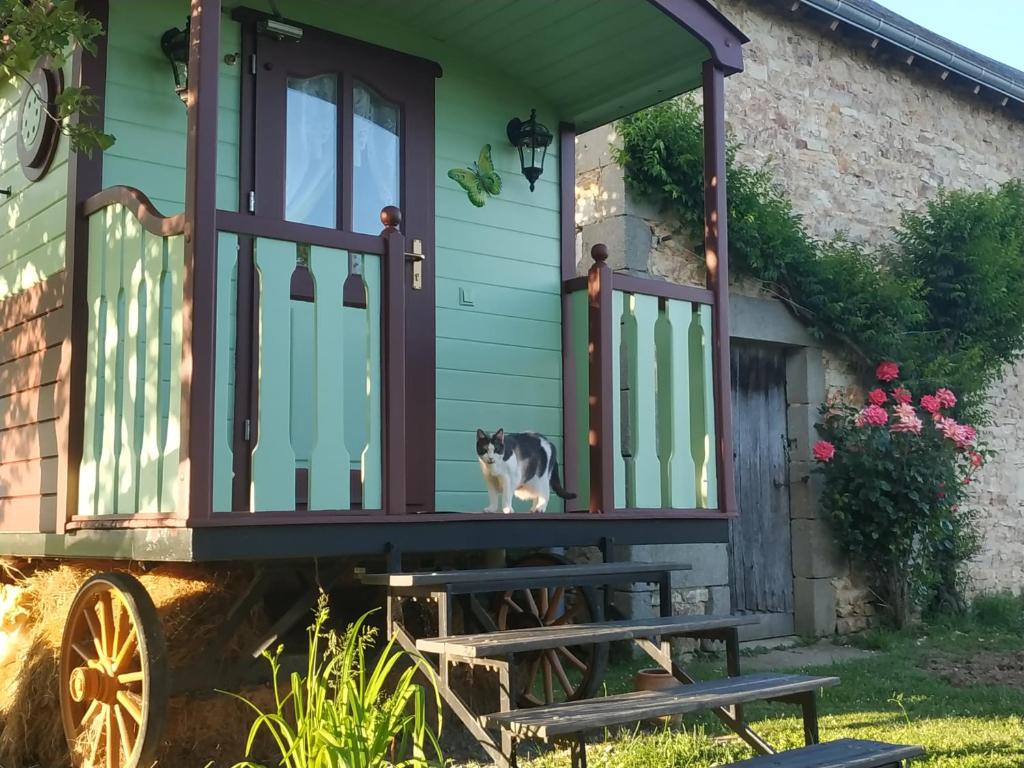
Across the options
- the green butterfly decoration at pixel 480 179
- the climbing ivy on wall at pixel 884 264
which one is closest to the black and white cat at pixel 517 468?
the green butterfly decoration at pixel 480 179

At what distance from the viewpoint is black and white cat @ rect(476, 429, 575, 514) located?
4594 mm

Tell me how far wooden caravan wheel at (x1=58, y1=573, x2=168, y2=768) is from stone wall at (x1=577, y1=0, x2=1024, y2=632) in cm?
371

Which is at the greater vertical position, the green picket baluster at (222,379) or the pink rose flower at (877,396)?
the pink rose flower at (877,396)

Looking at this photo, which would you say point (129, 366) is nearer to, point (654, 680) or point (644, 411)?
point (644, 411)

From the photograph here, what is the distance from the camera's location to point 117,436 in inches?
149

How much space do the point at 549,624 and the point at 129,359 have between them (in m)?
2.16

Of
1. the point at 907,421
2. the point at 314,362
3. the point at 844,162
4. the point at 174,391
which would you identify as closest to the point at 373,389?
the point at 314,362

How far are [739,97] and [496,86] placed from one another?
2646mm

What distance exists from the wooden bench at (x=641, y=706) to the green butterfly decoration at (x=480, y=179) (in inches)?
110

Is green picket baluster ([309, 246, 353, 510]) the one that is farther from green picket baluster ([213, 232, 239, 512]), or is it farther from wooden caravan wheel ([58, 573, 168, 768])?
wooden caravan wheel ([58, 573, 168, 768])

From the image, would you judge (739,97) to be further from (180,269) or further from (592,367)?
(180,269)

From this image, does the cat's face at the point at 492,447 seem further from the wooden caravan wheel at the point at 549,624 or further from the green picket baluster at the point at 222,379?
the green picket baluster at the point at 222,379

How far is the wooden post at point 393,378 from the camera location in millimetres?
3680

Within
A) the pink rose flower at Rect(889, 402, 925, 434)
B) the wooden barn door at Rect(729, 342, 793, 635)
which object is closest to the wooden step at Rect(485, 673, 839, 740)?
the wooden barn door at Rect(729, 342, 793, 635)
